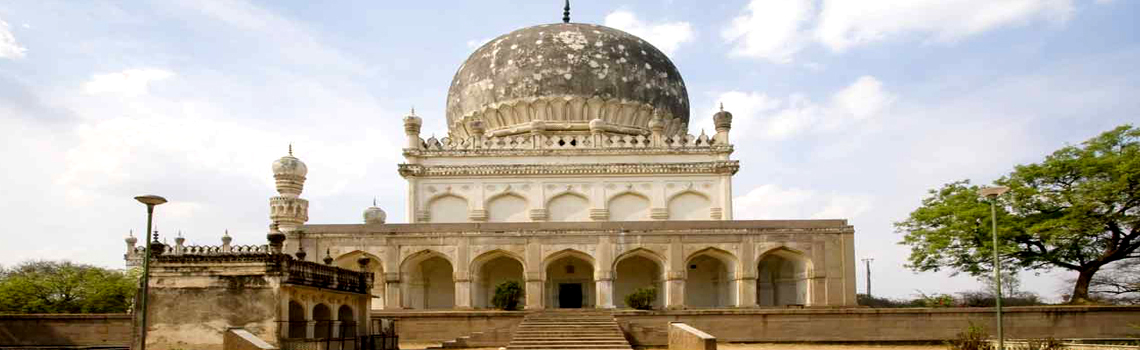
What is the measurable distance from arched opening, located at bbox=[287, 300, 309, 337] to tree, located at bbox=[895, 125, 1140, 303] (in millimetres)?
13482

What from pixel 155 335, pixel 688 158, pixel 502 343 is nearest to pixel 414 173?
pixel 688 158

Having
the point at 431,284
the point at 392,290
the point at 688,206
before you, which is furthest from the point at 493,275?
the point at 688,206

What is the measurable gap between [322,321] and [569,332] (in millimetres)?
4495

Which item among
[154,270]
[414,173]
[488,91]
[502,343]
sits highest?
[488,91]

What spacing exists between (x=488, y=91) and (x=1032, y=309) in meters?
14.7

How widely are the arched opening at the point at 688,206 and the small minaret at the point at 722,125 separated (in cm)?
152

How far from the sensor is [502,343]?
58.0 feet

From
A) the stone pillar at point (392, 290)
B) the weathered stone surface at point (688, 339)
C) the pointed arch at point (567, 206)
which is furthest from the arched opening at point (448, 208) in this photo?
Result: the weathered stone surface at point (688, 339)

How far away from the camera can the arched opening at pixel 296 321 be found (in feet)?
45.5

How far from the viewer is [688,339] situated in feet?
47.2

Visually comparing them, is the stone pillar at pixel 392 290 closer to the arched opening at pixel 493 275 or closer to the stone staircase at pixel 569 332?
the arched opening at pixel 493 275

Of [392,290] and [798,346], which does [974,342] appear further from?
[392,290]

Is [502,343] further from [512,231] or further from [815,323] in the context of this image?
[815,323]

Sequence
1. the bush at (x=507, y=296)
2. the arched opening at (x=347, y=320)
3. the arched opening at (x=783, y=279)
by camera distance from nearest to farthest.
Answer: the arched opening at (x=347, y=320) → the bush at (x=507, y=296) → the arched opening at (x=783, y=279)
